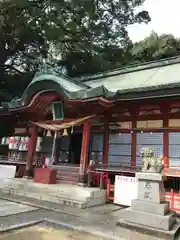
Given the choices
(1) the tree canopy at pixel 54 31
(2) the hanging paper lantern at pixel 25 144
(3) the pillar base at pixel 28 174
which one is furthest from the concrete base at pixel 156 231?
(1) the tree canopy at pixel 54 31

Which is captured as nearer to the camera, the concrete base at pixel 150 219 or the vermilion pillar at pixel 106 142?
the concrete base at pixel 150 219

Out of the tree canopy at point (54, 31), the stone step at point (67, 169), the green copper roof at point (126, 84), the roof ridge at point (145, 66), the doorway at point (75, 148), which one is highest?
the tree canopy at point (54, 31)

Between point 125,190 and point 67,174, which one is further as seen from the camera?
point 67,174

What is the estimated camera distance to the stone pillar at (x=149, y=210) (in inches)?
228

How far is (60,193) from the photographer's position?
8.76 meters

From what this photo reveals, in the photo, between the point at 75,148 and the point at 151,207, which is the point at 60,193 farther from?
the point at 75,148

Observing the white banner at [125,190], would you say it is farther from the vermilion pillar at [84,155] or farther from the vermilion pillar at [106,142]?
the vermilion pillar at [106,142]

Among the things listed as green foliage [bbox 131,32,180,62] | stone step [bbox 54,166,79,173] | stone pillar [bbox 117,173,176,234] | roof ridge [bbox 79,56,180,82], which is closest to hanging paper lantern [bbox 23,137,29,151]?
stone step [bbox 54,166,79,173]

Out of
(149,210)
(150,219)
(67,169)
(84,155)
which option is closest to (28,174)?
(67,169)

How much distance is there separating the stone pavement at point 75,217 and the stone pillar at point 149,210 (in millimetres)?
329

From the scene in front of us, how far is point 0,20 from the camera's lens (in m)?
17.3

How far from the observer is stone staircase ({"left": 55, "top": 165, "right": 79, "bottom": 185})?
1035cm

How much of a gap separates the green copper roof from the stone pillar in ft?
12.3

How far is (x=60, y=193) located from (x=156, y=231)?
4073 millimetres
